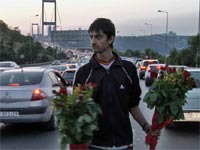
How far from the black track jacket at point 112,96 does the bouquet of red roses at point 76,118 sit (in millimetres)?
404

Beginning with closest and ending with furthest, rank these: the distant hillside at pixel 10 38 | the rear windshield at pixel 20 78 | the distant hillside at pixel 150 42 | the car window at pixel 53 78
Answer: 1. the rear windshield at pixel 20 78
2. the car window at pixel 53 78
3. the distant hillside at pixel 10 38
4. the distant hillside at pixel 150 42

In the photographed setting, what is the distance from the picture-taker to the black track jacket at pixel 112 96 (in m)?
3.60

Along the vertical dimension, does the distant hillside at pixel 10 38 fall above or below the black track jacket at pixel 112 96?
below

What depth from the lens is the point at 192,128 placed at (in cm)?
1165

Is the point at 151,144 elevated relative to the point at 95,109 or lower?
lower

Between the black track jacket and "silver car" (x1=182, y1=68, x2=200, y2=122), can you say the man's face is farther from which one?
"silver car" (x1=182, y1=68, x2=200, y2=122)

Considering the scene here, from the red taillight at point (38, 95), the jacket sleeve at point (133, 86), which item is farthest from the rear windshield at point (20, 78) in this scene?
the jacket sleeve at point (133, 86)

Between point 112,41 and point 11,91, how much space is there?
23.9ft

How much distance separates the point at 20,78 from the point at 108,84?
7.91 m

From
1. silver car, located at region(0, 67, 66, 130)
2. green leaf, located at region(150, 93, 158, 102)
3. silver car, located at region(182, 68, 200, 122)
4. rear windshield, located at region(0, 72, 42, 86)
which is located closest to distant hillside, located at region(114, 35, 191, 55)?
rear windshield, located at region(0, 72, 42, 86)

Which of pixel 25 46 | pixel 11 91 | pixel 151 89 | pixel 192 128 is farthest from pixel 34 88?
pixel 25 46

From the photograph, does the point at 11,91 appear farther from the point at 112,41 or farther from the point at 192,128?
the point at 112,41

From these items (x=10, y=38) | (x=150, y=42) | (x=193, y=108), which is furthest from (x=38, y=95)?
(x=150, y=42)

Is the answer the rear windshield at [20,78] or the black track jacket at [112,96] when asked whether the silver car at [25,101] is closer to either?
the rear windshield at [20,78]
